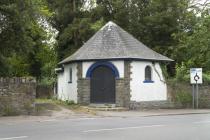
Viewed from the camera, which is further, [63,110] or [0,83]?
[63,110]

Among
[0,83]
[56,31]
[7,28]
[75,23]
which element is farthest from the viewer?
[56,31]

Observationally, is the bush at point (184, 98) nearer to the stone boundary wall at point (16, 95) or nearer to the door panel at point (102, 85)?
the door panel at point (102, 85)

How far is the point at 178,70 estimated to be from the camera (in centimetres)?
3625

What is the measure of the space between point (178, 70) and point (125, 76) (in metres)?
5.48

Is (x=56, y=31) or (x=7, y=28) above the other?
(x=56, y=31)

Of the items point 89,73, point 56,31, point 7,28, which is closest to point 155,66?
point 89,73

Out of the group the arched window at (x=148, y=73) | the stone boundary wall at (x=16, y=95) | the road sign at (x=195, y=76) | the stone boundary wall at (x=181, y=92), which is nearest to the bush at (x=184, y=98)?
the stone boundary wall at (x=181, y=92)

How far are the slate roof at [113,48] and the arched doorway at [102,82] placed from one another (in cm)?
78

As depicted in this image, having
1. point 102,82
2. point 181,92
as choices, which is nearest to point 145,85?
point 181,92

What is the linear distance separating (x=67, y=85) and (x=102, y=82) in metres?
4.78

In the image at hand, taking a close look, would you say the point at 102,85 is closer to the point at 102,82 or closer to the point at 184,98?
the point at 102,82

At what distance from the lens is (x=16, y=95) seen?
2564cm

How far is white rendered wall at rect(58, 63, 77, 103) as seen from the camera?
3484 centimetres

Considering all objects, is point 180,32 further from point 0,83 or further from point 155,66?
point 0,83
